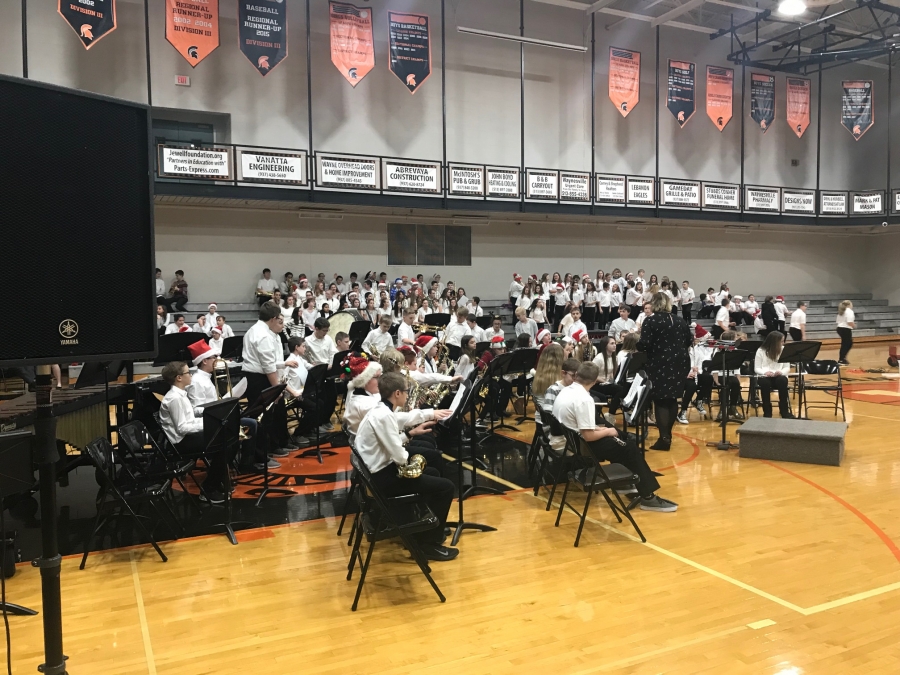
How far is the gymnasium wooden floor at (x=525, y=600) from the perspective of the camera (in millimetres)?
3816

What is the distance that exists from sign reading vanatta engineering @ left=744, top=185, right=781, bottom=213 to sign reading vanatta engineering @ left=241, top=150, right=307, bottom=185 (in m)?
16.6

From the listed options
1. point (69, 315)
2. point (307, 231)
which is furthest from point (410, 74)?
point (69, 315)

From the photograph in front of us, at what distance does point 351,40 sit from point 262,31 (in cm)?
229

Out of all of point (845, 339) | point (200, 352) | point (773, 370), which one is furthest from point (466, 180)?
point (200, 352)

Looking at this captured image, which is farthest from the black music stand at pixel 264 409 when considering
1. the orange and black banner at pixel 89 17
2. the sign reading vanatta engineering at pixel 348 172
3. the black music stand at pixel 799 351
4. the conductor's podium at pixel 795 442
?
the orange and black banner at pixel 89 17

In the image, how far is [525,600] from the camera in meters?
4.55

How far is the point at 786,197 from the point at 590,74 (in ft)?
29.8

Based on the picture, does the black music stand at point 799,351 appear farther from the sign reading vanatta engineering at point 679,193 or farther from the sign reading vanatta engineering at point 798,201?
the sign reading vanatta engineering at point 798,201

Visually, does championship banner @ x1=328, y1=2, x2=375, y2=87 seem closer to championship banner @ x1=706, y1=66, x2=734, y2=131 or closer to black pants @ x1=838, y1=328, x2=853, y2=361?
championship banner @ x1=706, y1=66, x2=734, y2=131

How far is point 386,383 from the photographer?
5.03 m

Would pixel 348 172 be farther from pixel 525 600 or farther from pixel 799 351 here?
pixel 525 600

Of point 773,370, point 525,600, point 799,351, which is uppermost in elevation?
point 799,351

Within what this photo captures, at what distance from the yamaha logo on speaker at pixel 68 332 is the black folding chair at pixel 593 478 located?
4326mm

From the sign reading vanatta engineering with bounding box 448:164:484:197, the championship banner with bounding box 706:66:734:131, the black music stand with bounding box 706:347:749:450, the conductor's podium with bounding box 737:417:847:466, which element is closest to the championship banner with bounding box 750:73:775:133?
the championship banner with bounding box 706:66:734:131
